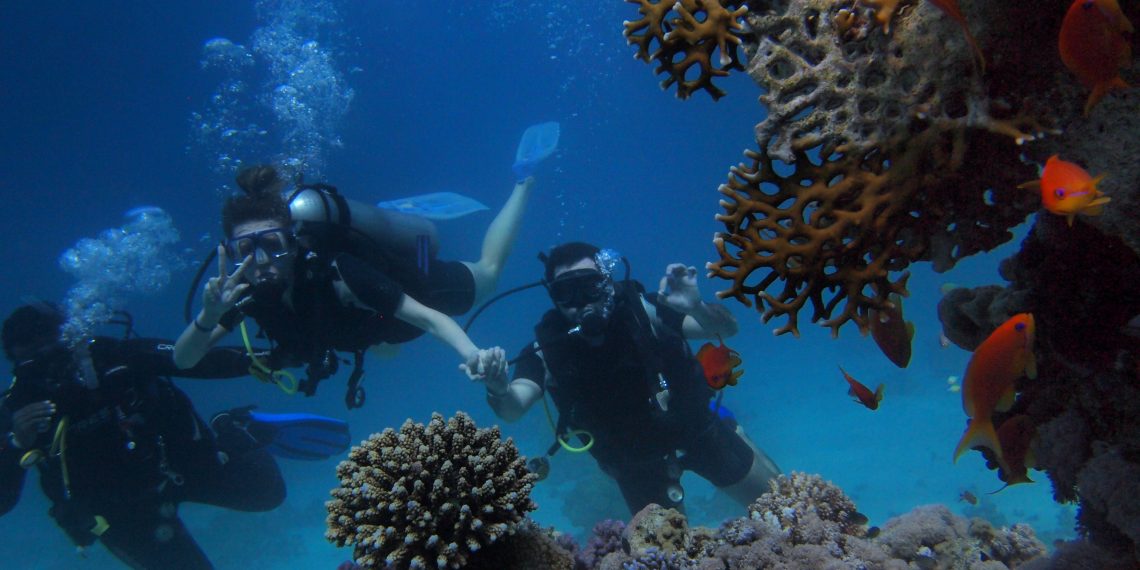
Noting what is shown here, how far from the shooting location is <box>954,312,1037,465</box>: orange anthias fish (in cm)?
213

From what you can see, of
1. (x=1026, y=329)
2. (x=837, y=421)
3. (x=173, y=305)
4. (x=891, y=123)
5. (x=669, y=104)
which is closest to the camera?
(x=1026, y=329)

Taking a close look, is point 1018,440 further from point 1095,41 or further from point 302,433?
point 302,433

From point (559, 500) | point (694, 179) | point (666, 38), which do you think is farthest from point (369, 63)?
point (666, 38)

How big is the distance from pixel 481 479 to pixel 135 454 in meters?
7.80

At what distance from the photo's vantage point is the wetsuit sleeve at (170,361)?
7676mm

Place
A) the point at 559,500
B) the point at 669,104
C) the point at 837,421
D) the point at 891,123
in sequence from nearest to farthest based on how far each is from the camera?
the point at 891,123 → the point at 559,500 → the point at 837,421 → the point at 669,104

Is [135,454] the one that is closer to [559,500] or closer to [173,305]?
[559,500]

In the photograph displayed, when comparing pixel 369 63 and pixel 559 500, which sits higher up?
pixel 369 63

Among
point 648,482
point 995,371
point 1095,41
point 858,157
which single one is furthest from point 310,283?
point 1095,41

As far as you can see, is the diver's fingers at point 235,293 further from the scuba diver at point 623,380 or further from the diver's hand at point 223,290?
the scuba diver at point 623,380

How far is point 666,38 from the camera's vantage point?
2.65m

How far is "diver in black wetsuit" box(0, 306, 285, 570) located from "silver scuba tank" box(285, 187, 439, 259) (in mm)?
2345

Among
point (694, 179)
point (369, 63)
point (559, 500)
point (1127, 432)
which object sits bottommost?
point (1127, 432)

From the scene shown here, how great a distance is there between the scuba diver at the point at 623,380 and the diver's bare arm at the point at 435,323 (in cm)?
72
